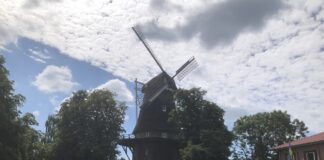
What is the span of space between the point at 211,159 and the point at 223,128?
5060 mm

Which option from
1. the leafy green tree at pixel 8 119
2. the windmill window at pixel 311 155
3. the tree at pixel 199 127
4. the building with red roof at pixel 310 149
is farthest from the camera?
the tree at pixel 199 127

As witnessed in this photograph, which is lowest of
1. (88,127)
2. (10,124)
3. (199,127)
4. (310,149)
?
(310,149)

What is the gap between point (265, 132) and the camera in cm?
5784

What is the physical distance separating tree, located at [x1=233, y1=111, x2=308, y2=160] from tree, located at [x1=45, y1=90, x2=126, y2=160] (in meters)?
17.2

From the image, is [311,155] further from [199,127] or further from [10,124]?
[10,124]

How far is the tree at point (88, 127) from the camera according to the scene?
51750 millimetres

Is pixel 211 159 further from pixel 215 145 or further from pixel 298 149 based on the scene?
pixel 298 149

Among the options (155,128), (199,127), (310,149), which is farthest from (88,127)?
(310,149)

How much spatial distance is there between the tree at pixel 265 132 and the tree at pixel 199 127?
317 inches

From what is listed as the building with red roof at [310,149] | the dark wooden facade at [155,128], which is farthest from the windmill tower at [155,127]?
the building with red roof at [310,149]

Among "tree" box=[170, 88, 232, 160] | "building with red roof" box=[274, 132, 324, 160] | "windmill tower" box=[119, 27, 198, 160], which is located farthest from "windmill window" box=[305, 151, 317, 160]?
"windmill tower" box=[119, 27, 198, 160]

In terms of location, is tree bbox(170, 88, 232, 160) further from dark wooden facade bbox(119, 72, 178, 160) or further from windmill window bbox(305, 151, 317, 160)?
windmill window bbox(305, 151, 317, 160)

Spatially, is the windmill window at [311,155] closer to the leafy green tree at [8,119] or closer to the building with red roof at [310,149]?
the building with red roof at [310,149]

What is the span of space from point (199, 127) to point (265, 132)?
13246 mm
